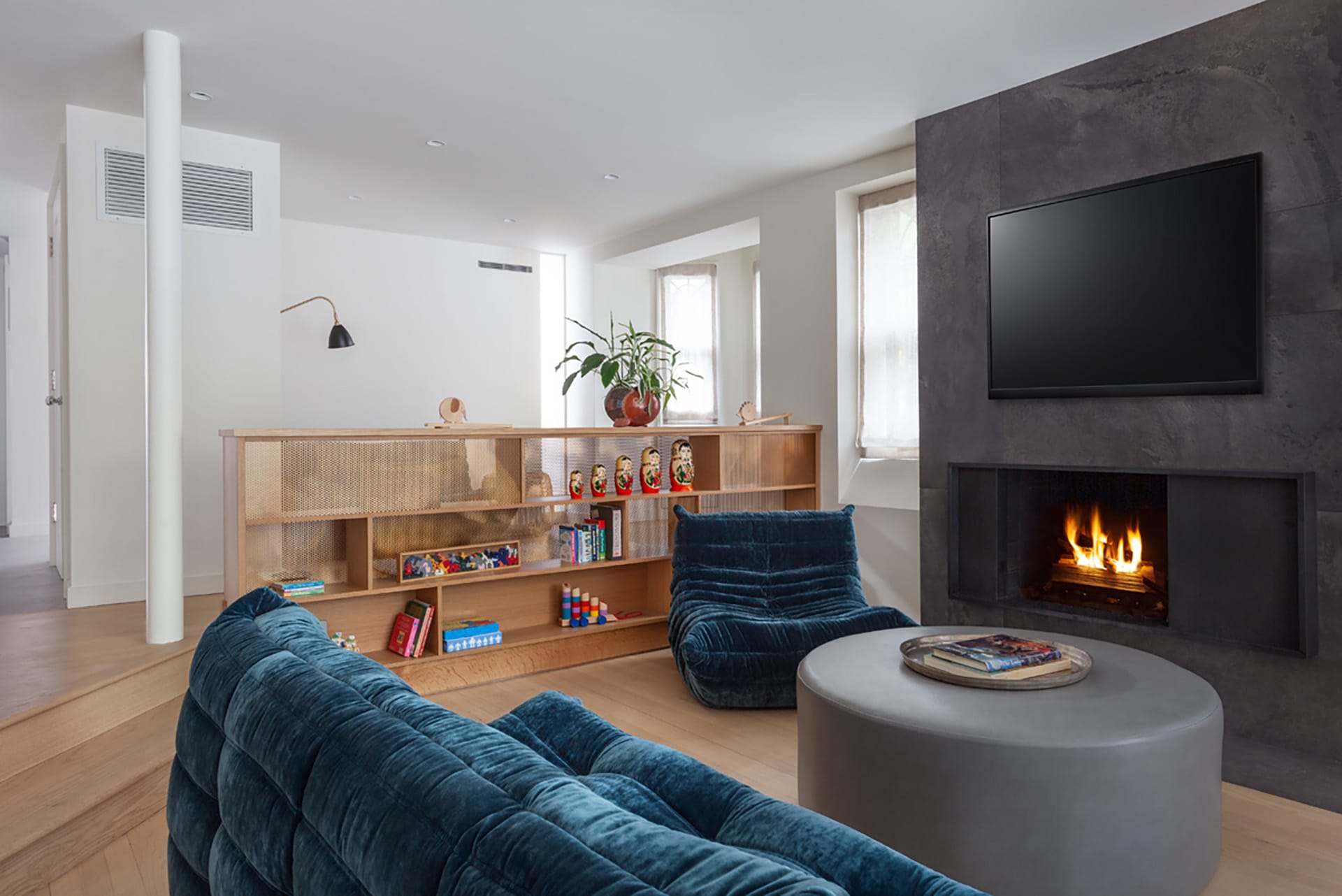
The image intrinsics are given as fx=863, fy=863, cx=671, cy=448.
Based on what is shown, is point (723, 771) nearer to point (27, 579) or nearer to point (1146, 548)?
point (1146, 548)

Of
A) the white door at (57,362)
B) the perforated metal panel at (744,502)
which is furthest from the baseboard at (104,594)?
the perforated metal panel at (744,502)

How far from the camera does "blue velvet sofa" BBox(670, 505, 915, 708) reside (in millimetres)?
3453

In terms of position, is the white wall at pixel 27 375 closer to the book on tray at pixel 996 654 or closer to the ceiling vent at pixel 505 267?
the ceiling vent at pixel 505 267

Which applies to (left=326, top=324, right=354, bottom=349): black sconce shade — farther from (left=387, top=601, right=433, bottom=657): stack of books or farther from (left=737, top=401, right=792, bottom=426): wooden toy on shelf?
(left=737, top=401, right=792, bottom=426): wooden toy on shelf

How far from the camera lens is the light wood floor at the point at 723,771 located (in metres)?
2.20

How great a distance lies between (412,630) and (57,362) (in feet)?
10.2

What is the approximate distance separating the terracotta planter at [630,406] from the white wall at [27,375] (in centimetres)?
479

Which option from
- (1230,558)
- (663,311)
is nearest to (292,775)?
(1230,558)

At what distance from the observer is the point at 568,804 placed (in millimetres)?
690

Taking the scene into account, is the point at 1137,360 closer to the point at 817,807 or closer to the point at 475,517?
the point at 817,807

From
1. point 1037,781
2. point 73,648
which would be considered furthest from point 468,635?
point 1037,781

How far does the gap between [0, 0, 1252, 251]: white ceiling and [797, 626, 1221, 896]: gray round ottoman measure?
97.6 inches

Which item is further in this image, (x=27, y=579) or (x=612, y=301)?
(x=612, y=301)

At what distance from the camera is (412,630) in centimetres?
379
